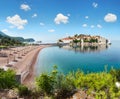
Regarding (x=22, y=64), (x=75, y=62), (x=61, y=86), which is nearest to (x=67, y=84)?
(x=61, y=86)

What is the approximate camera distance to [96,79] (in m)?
15.2

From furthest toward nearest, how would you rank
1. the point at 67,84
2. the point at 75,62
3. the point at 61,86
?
1. the point at 75,62
2. the point at 67,84
3. the point at 61,86

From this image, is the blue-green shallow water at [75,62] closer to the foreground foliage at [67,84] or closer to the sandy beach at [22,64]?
the sandy beach at [22,64]

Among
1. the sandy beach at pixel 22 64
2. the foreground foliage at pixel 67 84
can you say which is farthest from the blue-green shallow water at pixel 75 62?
the foreground foliage at pixel 67 84

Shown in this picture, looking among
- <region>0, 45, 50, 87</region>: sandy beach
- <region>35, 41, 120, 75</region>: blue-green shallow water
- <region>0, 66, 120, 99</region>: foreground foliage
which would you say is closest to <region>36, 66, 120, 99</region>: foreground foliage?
<region>0, 66, 120, 99</region>: foreground foliage

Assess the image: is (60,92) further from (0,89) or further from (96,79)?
(0,89)

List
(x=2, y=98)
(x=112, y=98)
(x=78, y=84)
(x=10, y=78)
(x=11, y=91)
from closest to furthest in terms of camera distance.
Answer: (x=112, y=98) < (x=2, y=98) < (x=11, y=91) < (x=78, y=84) < (x=10, y=78)

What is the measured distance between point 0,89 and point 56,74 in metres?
3.74

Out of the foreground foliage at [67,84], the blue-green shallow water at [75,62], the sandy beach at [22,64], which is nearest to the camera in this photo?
the foreground foliage at [67,84]

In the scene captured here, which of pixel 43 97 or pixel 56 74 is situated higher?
pixel 56 74

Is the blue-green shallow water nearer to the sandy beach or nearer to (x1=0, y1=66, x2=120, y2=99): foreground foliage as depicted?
the sandy beach

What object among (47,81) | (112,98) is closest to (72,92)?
(47,81)

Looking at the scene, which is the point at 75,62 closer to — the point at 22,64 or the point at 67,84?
the point at 22,64

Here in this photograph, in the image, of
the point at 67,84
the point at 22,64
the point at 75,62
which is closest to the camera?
the point at 67,84
